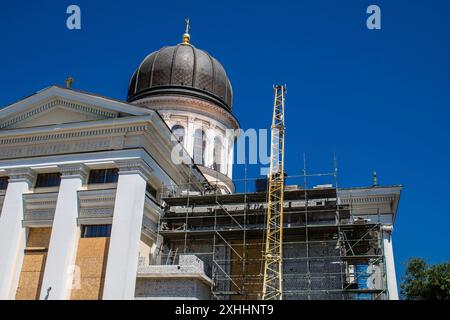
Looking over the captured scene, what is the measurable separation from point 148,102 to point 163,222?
36.5 feet

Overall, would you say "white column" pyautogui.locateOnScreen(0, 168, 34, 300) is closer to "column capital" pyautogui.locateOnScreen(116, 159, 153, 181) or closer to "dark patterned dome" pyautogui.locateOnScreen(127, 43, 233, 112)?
"column capital" pyautogui.locateOnScreen(116, 159, 153, 181)

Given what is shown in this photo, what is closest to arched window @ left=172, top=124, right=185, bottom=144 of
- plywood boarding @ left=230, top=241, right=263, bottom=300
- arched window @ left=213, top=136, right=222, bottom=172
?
arched window @ left=213, top=136, right=222, bottom=172

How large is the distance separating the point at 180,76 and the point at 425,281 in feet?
71.4

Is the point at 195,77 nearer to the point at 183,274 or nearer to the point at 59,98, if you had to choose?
the point at 59,98

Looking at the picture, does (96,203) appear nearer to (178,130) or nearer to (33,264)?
(33,264)

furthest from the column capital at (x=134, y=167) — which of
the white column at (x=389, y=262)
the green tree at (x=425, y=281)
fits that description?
the green tree at (x=425, y=281)

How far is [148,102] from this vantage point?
1292 inches

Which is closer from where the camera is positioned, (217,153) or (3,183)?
(3,183)

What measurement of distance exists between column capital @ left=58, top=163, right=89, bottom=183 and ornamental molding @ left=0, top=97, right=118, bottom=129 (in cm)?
253

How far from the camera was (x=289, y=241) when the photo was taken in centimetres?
2336

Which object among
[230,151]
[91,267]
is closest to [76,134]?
[91,267]

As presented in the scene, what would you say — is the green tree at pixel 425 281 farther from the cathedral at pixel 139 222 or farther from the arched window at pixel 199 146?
the arched window at pixel 199 146
